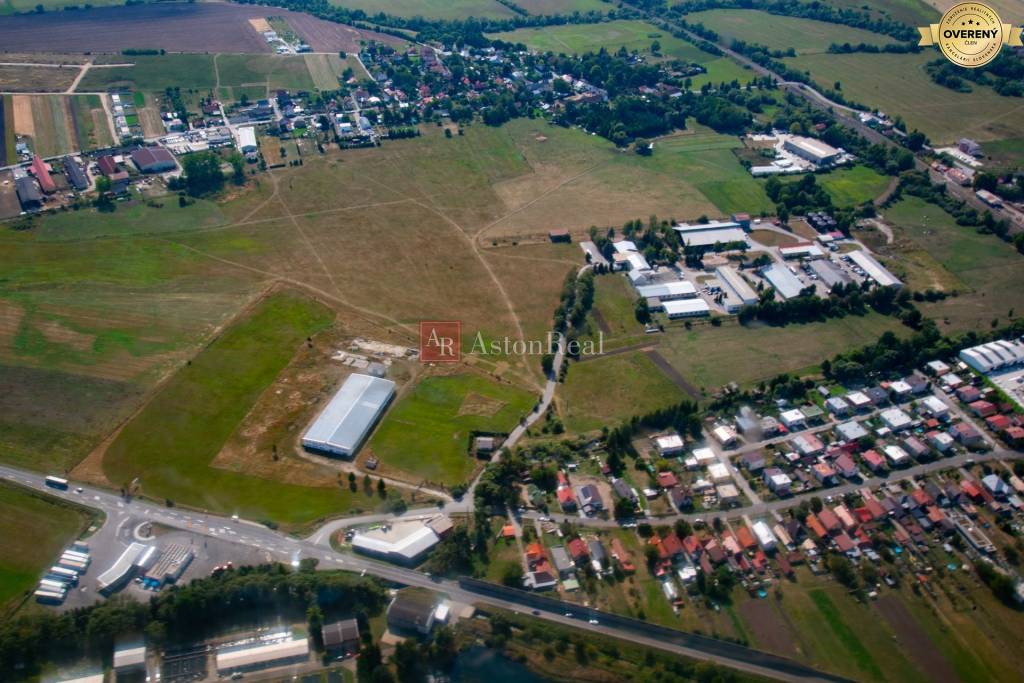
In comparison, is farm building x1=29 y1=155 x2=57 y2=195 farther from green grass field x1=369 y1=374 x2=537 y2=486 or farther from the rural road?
green grass field x1=369 y1=374 x2=537 y2=486

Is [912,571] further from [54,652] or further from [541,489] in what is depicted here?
[54,652]

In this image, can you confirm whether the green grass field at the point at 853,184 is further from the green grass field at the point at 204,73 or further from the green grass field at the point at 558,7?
the green grass field at the point at 558,7

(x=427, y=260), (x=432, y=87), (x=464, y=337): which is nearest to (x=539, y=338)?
(x=464, y=337)

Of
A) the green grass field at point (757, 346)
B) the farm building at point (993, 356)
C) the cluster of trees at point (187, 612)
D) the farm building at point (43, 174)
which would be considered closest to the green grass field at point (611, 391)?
the green grass field at point (757, 346)

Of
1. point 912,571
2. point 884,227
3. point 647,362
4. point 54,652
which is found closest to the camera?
point 54,652

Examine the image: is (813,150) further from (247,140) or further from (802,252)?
(247,140)
